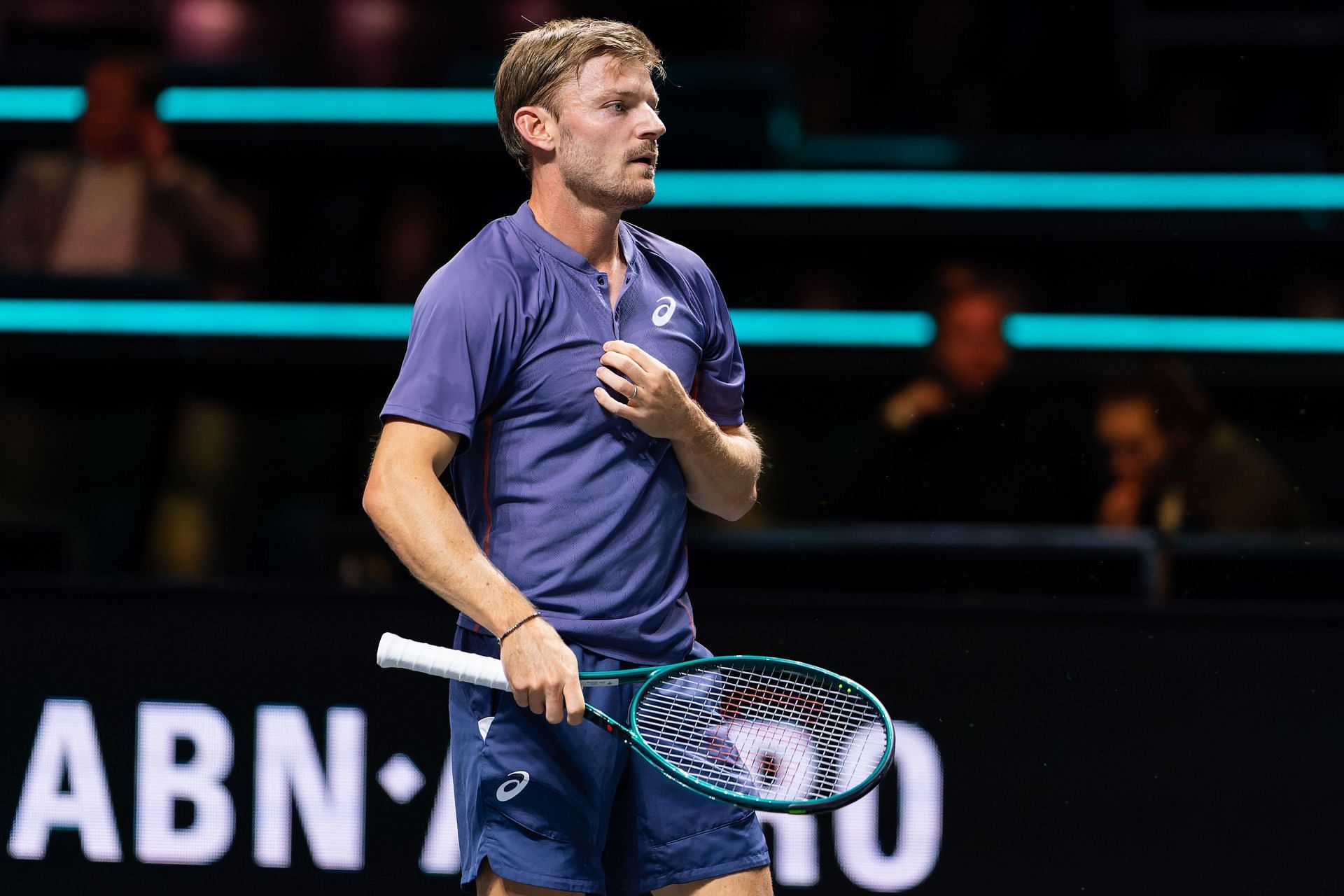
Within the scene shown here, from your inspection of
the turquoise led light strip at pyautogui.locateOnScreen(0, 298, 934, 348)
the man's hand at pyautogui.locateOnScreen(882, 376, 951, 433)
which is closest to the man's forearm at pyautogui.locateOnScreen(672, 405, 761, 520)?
the man's hand at pyautogui.locateOnScreen(882, 376, 951, 433)

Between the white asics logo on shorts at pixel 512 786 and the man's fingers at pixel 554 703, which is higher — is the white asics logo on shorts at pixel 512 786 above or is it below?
below

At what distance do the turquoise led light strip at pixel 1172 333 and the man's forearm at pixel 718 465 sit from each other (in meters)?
1.54

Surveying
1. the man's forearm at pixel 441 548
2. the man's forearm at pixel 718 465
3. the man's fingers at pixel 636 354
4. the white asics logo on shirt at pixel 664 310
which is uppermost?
the white asics logo on shirt at pixel 664 310

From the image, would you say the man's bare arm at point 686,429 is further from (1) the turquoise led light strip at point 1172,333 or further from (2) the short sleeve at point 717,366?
(1) the turquoise led light strip at point 1172,333

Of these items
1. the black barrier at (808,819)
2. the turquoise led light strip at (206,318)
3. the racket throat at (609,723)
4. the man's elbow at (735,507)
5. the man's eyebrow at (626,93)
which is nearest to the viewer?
the racket throat at (609,723)

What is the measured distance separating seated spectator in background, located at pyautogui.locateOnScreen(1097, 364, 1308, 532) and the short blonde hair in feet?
6.01

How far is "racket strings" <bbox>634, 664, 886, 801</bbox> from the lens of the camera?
8.13 feet

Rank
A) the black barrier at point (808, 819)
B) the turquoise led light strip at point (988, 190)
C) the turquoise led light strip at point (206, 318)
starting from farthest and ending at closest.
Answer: the turquoise led light strip at point (206, 318) < the turquoise led light strip at point (988, 190) < the black barrier at point (808, 819)

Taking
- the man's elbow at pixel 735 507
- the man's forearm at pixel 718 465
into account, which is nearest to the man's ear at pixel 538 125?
the man's forearm at pixel 718 465

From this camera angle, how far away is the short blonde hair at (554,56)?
96.9 inches

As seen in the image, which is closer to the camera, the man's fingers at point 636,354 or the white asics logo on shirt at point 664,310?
the man's fingers at point 636,354

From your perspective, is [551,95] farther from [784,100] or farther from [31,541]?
[31,541]

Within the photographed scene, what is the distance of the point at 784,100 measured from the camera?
13.4 feet

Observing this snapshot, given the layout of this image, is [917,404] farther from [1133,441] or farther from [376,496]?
[376,496]
